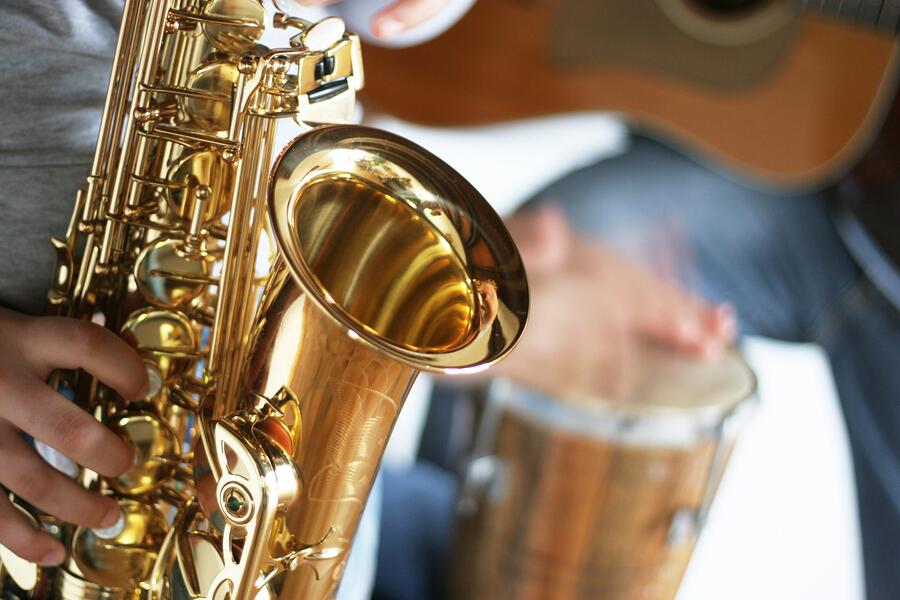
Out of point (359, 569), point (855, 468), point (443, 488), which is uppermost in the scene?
point (359, 569)

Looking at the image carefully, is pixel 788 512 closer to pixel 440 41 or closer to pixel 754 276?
pixel 754 276

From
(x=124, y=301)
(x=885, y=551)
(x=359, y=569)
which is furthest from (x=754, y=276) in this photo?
(x=124, y=301)

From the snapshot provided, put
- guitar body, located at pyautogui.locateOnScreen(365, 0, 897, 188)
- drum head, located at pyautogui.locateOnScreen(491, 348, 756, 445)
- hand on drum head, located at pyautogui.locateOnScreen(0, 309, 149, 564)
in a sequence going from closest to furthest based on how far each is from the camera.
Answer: hand on drum head, located at pyautogui.locateOnScreen(0, 309, 149, 564), drum head, located at pyautogui.locateOnScreen(491, 348, 756, 445), guitar body, located at pyautogui.locateOnScreen(365, 0, 897, 188)

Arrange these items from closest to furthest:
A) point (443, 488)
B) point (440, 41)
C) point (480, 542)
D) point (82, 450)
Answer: point (82, 450) → point (480, 542) → point (443, 488) → point (440, 41)

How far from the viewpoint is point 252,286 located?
2.23 ft

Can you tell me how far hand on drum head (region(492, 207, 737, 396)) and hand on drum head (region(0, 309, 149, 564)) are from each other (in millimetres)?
892

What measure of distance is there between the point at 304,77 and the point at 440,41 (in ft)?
5.76

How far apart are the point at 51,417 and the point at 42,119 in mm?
217

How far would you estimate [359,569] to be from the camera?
80cm

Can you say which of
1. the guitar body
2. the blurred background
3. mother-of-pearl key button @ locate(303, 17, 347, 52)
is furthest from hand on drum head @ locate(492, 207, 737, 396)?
mother-of-pearl key button @ locate(303, 17, 347, 52)

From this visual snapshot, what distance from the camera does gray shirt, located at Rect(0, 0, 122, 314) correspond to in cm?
65

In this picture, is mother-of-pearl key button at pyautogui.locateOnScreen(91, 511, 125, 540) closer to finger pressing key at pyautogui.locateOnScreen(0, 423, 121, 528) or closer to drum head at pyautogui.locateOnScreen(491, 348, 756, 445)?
finger pressing key at pyautogui.locateOnScreen(0, 423, 121, 528)

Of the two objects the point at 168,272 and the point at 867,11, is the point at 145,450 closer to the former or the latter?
the point at 168,272

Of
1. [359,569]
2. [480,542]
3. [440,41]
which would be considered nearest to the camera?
[359,569]
